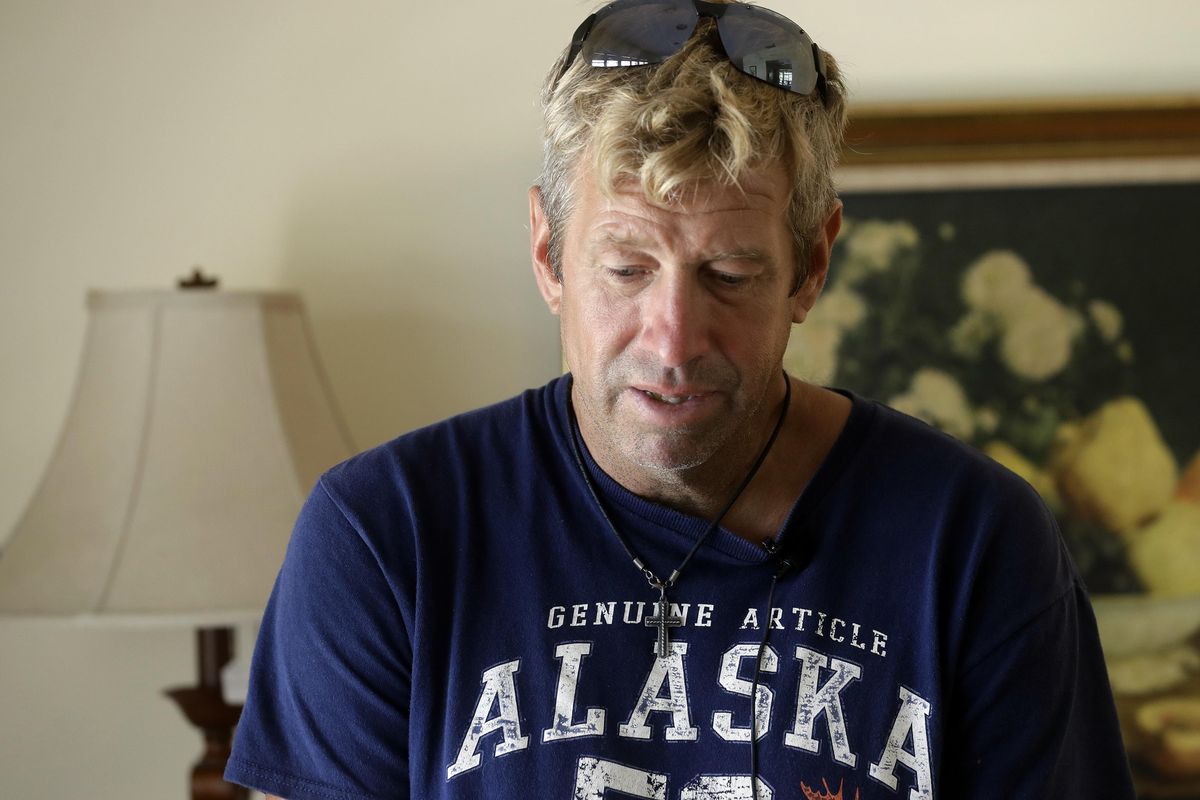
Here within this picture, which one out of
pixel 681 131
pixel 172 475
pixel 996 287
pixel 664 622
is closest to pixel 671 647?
pixel 664 622

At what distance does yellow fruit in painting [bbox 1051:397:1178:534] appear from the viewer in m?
1.74

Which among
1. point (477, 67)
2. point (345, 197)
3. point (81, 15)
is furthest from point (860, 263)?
point (81, 15)

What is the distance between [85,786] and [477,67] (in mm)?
1156

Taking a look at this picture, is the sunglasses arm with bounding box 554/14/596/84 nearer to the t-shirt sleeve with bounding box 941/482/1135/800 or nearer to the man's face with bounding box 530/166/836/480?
the man's face with bounding box 530/166/836/480

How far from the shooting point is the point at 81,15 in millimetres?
1733

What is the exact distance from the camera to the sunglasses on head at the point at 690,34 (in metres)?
0.95

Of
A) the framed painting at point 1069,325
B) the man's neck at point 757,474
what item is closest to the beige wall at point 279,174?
the framed painting at point 1069,325

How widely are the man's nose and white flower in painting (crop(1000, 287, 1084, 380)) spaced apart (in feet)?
3.12

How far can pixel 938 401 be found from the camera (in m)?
1.75

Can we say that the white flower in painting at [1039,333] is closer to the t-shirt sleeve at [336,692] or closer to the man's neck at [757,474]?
the man's neck at [757,474]

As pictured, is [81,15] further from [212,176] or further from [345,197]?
[345,197]

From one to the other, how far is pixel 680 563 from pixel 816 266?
0.28 m

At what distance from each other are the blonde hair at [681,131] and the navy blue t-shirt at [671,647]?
213mm

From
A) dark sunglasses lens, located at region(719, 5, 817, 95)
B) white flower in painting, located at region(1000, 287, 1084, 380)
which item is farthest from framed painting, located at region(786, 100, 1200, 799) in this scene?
dark sunglasses lens, located at region(719, 5, 817, 95)
